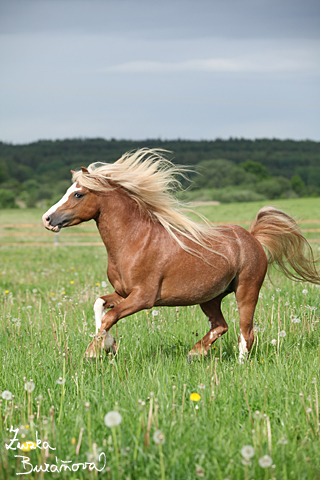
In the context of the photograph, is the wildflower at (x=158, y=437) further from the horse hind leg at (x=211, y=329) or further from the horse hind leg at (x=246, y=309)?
the horse hind leg at (x=246, y=309)

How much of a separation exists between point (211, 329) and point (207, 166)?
223 feet

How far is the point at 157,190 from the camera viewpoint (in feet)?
13.4

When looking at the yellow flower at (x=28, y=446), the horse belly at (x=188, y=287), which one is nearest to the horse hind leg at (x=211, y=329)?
the horse belly at (x=188, y=287)

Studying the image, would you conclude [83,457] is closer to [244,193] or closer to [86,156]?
[244,193]

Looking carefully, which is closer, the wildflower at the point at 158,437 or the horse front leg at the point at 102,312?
the wildflower at the point at 158,437

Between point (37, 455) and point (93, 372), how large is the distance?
1394 millimetres

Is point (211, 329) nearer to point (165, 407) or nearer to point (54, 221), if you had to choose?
point (165, 407)

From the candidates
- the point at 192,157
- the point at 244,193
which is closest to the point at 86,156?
the point at 192,157

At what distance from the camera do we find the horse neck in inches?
153

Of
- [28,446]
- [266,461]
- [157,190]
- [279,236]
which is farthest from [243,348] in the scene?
[28,446]

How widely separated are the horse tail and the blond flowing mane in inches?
30.2

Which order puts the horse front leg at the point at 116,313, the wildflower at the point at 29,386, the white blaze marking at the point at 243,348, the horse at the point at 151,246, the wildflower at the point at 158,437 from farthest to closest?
the white blaze marking at the point at 243,348 < the horse at the point at 151,246 < the horse front leg at the point at 116,313 < the wildflower at the point at 29,386 < the wildflower at the point at 158,437

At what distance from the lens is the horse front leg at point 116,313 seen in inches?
144

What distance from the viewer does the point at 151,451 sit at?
7.79ft
